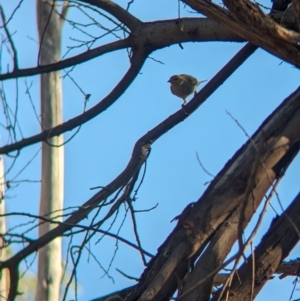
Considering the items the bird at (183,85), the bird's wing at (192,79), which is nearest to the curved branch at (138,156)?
the bird at (183,85)

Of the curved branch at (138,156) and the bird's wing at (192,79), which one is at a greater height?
the bird's wing at (192,79)

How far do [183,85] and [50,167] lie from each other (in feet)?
8.61

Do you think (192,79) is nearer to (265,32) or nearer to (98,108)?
(98,108)

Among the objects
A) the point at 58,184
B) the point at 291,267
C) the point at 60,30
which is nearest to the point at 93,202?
the point at 291,267

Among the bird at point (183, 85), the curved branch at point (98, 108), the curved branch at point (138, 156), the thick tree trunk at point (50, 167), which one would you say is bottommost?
the curved branch at point (138, 156)

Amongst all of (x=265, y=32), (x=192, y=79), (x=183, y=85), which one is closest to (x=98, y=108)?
(x=265, y=32)

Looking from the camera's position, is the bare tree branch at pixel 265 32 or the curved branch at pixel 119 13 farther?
the curved branch at pixel 119 13

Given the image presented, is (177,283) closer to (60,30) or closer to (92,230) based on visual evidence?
(92,230)

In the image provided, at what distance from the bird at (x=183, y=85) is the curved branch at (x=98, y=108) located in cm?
195

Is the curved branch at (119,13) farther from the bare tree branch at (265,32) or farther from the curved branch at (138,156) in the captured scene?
the bare tree branch at (265,32)

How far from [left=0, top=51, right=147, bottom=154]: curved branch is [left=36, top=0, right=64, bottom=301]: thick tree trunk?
3.81 m

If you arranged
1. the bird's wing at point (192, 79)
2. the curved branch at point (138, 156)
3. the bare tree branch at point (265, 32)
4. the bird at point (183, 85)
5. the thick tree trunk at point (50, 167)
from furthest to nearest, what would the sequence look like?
1. the thick tree trunk at point (50, 167)
2. the bird's wing at point (192, 79)
3. the bird at point (183, 85)
4. the curved branch at point (138, 156)
5. the bare tree branch at point (265, 32)

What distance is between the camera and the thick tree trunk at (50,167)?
24.0 feet

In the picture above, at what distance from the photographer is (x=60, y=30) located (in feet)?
27.1
